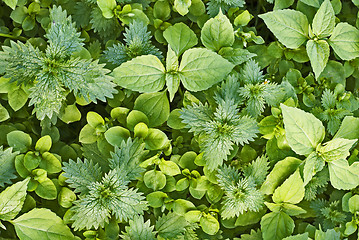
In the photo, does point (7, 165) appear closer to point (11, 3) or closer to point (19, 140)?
point (19, 140)

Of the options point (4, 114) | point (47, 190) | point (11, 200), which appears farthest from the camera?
point (4, 114)

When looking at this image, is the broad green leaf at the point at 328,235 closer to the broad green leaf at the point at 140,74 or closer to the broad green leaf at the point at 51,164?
the broad green leaf at the point at 140,74

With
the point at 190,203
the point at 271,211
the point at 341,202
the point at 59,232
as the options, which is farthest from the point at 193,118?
the point at 341,202

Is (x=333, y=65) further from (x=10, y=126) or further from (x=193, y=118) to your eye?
(x=10, y=126)

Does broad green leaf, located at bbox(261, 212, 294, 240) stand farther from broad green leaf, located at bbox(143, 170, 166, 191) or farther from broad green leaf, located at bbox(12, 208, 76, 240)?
broad green leaf, located at bbox(12, 208, 76, 240)

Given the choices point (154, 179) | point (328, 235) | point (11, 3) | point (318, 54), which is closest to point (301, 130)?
point (318, 54)

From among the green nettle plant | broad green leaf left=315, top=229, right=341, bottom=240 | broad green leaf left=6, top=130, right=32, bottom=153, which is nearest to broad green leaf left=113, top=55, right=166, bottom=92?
the green nettle plant
